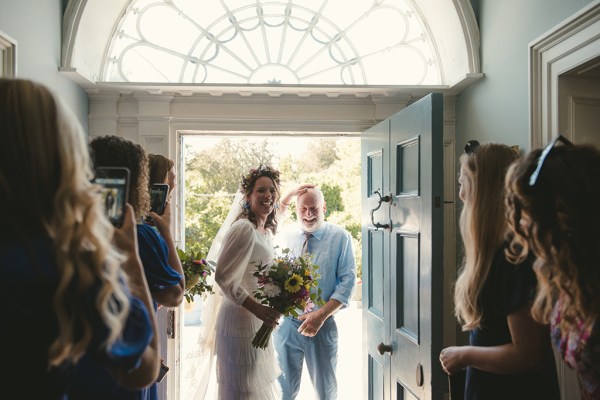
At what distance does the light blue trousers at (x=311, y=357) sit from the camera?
3.39 meters

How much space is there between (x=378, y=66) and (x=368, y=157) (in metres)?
0.78

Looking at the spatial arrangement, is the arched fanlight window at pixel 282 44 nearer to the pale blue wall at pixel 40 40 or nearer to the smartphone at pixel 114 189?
the pale blue wall at pixel 40 40

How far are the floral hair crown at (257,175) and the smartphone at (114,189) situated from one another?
6.88ft

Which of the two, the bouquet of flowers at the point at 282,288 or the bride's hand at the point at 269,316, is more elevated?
the bouquet of flowers at the point at 282,288

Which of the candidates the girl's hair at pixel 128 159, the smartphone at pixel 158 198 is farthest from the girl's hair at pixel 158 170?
the girl's hair at pixel 128 159

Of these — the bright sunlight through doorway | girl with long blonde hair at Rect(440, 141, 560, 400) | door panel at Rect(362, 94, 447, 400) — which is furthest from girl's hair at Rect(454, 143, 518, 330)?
the bright sunlight through doorway

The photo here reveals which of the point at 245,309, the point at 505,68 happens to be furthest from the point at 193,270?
the point at 505,68

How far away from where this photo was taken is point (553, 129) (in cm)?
231

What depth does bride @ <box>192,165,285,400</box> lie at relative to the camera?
9.37 ft

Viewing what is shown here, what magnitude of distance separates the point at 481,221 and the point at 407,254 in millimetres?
966

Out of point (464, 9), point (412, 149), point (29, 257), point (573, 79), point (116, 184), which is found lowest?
point (29, 257)

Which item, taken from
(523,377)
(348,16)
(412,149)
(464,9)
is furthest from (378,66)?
(523,377)

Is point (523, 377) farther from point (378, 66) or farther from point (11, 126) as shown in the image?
point (378, 66)

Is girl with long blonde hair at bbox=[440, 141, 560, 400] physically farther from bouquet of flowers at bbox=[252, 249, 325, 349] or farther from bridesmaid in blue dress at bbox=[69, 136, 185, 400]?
bouquet of flowers at bbox=[252, 249, 325, 349]
